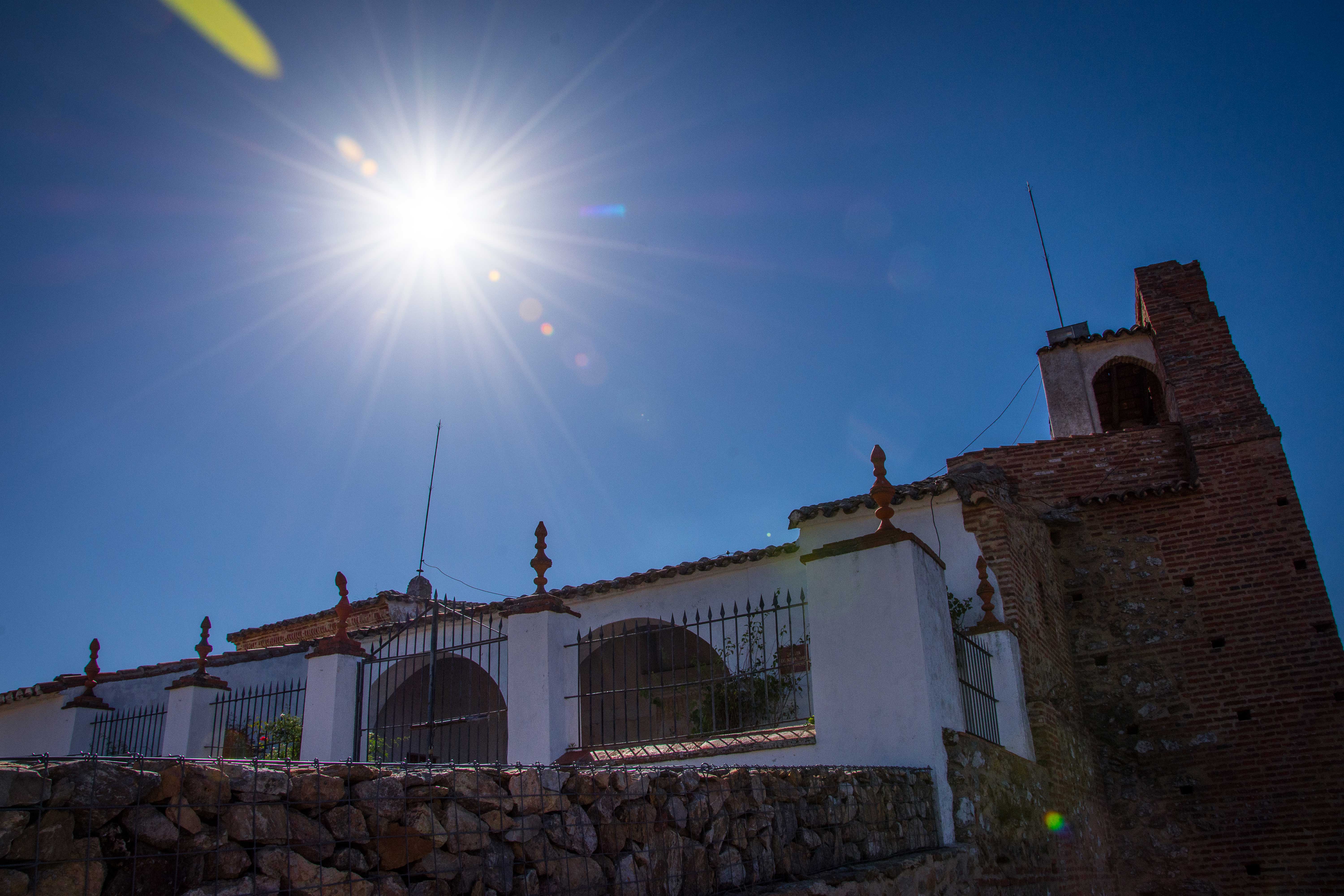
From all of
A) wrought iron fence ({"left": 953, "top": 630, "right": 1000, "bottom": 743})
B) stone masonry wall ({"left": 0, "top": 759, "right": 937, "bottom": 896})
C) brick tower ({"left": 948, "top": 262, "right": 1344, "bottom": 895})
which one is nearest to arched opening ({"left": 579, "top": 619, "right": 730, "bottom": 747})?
wrought iron fence ({"left": 953, "top": 630, "right": 1000, "bottom": 743})

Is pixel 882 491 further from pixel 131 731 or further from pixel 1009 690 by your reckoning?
pixel 131 731

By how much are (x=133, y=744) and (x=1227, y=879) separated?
14.1 meters

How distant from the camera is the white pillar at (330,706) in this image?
916cm

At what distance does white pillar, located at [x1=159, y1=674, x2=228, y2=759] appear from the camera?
10.8 m

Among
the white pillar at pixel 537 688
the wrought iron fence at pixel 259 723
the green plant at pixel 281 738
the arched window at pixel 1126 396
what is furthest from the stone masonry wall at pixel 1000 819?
the arched window at pixel 1126 396

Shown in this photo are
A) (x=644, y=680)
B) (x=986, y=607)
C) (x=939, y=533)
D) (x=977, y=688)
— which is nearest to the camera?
(x=977, y=688)

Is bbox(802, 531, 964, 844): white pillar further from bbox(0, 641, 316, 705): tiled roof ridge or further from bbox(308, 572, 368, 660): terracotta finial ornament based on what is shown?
bbox(0, 641, 316, 705): tiled roof ridge

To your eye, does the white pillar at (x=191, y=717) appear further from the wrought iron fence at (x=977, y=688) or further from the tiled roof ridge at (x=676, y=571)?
the wrought iron fence at (x=977, y=688)

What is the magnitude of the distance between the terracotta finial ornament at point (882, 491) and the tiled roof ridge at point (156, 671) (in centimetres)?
953

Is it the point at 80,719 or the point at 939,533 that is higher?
the point at 939,533

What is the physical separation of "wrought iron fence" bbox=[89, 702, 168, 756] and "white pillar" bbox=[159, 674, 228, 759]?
23.8 inches

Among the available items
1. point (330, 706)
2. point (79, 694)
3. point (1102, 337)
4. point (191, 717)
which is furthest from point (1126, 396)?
point (79, 694)

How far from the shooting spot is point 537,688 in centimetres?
830

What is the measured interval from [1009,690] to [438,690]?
9768 mm
